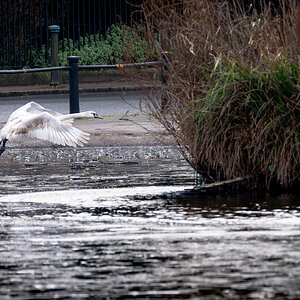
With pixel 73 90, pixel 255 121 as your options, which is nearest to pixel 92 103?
pixel 73 90

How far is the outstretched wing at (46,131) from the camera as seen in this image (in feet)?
38.1

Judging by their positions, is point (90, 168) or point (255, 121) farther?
point (90, 168)

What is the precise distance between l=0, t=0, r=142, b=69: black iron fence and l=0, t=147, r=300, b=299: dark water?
439 inches

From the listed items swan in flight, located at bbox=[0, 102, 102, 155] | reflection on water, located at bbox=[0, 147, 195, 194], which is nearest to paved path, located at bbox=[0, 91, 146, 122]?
reflection on water, located at bbox=[0, 147, 195, 194]

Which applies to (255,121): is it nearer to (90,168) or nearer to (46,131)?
(90,168)

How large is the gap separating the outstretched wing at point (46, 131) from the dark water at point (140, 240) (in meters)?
1.69

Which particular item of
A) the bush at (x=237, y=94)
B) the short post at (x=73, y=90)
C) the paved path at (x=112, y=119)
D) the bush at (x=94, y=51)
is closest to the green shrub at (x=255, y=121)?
the bush at (x=237, y=94)

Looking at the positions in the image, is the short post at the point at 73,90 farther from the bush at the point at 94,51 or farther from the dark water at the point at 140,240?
the bush at the point at 94,51

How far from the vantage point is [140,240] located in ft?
21.1

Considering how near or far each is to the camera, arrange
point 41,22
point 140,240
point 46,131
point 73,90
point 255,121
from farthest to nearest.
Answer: point 41,22 → point 73,90 → point 46,131 → point 255,121 → point 140,240

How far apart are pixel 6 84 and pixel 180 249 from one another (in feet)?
53.9

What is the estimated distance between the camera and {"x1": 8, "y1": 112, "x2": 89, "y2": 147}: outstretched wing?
11.6 meters

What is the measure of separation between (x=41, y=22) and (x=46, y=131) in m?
9.35

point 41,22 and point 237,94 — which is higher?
point 41,22
